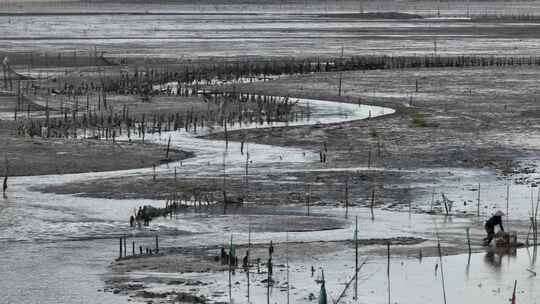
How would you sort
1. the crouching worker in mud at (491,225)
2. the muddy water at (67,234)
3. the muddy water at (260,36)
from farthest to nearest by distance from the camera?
the muddy water at (260,36)
the crouching worker in mud at (491,225)
the muddy water at (67,234)

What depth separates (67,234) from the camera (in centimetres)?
2169

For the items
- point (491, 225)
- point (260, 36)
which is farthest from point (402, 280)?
point (260, 36)

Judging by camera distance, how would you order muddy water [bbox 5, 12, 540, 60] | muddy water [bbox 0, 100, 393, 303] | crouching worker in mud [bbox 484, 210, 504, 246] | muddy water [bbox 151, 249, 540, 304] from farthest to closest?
muddy water [bbox 5, 12, 540, 60] → crouching worker in mud [bbox 484, 210, 504, 246] → muddy water [bbox 0, 100, 393, 303] → muddy water [bbox 151, 249, 540, 304]

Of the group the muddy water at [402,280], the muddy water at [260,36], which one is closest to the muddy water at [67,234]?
the muddy water at [402,280]

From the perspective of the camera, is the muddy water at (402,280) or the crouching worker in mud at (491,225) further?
the crouching worker in mud at (491,225)

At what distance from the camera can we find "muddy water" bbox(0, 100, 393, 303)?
18.0 metres

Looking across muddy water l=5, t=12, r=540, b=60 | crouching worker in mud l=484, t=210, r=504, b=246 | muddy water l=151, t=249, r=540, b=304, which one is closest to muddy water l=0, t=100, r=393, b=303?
muddy water l=151, t=249, r=540, b=304

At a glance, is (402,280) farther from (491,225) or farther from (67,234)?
(67,234)

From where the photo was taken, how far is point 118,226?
2219 centimetres

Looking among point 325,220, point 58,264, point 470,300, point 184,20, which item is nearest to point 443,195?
point 325,220

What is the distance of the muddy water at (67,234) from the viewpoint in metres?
18.0

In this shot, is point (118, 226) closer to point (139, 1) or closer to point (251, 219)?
point (251, 219)

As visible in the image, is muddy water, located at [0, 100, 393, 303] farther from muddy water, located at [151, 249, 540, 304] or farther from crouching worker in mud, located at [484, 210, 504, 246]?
crouching worker in mud, located at [484, 210, 504, 246]

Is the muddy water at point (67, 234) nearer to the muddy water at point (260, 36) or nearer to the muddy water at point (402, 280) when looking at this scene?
the muddy water at point (402, 280)
